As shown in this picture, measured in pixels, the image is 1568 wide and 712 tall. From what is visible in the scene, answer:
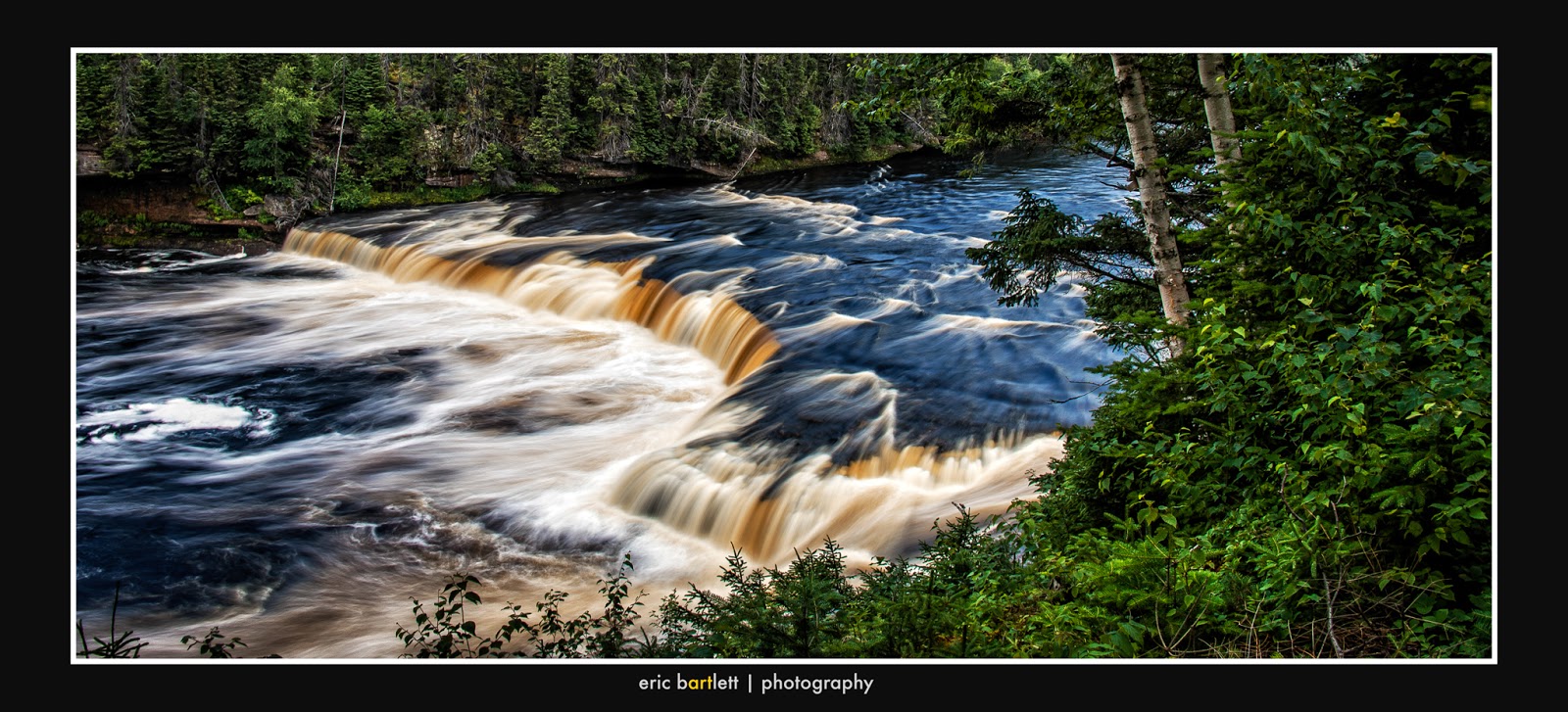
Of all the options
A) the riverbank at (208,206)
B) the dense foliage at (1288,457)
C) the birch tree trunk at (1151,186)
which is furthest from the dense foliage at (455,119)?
the dense foliage at (1288,457)

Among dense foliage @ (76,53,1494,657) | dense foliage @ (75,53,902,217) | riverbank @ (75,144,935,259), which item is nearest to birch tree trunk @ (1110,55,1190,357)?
dense foliage @ (76,53,1494,657)

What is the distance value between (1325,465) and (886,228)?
14280 mm

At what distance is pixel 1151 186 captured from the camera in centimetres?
525

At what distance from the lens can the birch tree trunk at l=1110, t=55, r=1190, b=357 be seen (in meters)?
5.12

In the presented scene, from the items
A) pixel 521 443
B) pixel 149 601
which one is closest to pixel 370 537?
pixel 149 601

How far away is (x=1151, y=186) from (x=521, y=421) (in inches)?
230

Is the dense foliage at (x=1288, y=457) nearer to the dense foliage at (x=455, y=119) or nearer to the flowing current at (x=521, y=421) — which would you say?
the flowing current at (x=521, y=421)

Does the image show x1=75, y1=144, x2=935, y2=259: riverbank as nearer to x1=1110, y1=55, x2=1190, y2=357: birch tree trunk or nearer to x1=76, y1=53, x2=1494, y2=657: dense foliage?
x1=76, y1=53, x2=1494, y2=657: dense foliage

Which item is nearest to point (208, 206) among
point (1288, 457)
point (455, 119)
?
point (455, 119)

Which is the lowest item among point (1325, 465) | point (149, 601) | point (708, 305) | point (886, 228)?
point (149, 601)

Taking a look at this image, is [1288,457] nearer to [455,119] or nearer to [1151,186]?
[1151,186]

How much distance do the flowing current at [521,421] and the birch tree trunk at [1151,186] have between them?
2256mm

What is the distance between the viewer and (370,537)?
628cm

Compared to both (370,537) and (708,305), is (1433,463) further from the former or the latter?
(708,305)
